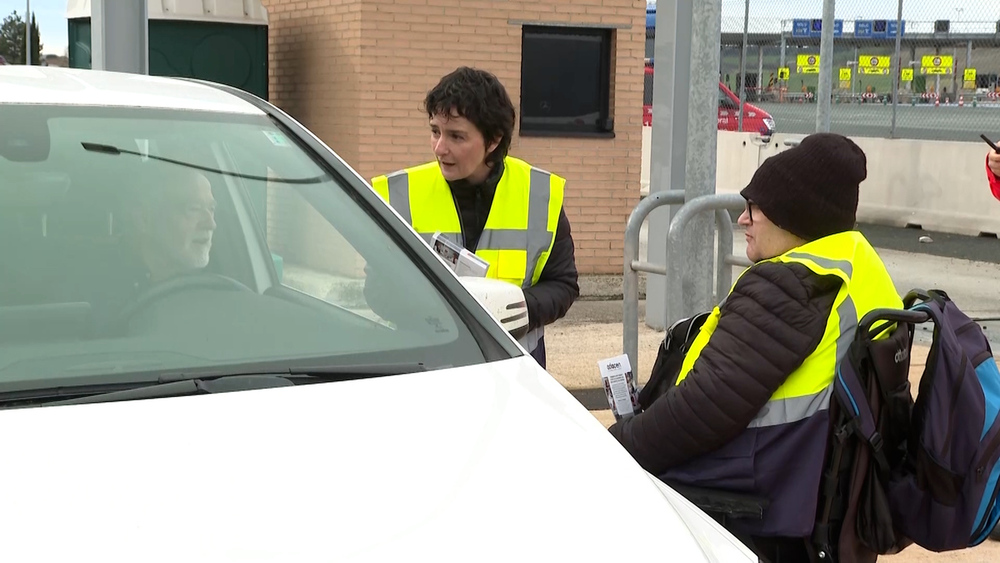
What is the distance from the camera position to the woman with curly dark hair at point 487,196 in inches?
147

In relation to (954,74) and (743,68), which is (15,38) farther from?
(954,74)

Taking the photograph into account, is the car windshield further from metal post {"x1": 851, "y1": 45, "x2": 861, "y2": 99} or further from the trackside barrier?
metal post {"x1": 851, "y1": 45, "x2": 861, "y2": 99}

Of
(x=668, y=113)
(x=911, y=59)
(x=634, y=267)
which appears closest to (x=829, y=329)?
(x=634, y=267)

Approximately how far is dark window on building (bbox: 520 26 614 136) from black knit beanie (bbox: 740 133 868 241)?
25.2 ft

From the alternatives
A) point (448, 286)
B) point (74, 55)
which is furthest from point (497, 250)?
point (74, 55)

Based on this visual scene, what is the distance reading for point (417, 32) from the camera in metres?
10.3

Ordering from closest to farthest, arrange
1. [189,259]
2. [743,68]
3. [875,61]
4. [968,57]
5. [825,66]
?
[189,259]
[825,66]
[968,57]
[875,61]
[743,68]

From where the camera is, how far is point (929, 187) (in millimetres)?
16125

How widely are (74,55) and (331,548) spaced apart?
1091cm

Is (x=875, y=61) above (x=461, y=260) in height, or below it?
above

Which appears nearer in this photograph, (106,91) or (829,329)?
(829,329)

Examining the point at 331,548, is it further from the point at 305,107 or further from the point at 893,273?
the point at 893,273

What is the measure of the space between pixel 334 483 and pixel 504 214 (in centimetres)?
194

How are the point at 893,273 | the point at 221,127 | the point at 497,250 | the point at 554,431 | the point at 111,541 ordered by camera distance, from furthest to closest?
the point at 893,273 → the point at 497,250 → the point at 221,127 → the point at 554,431 → the point at 111,541
